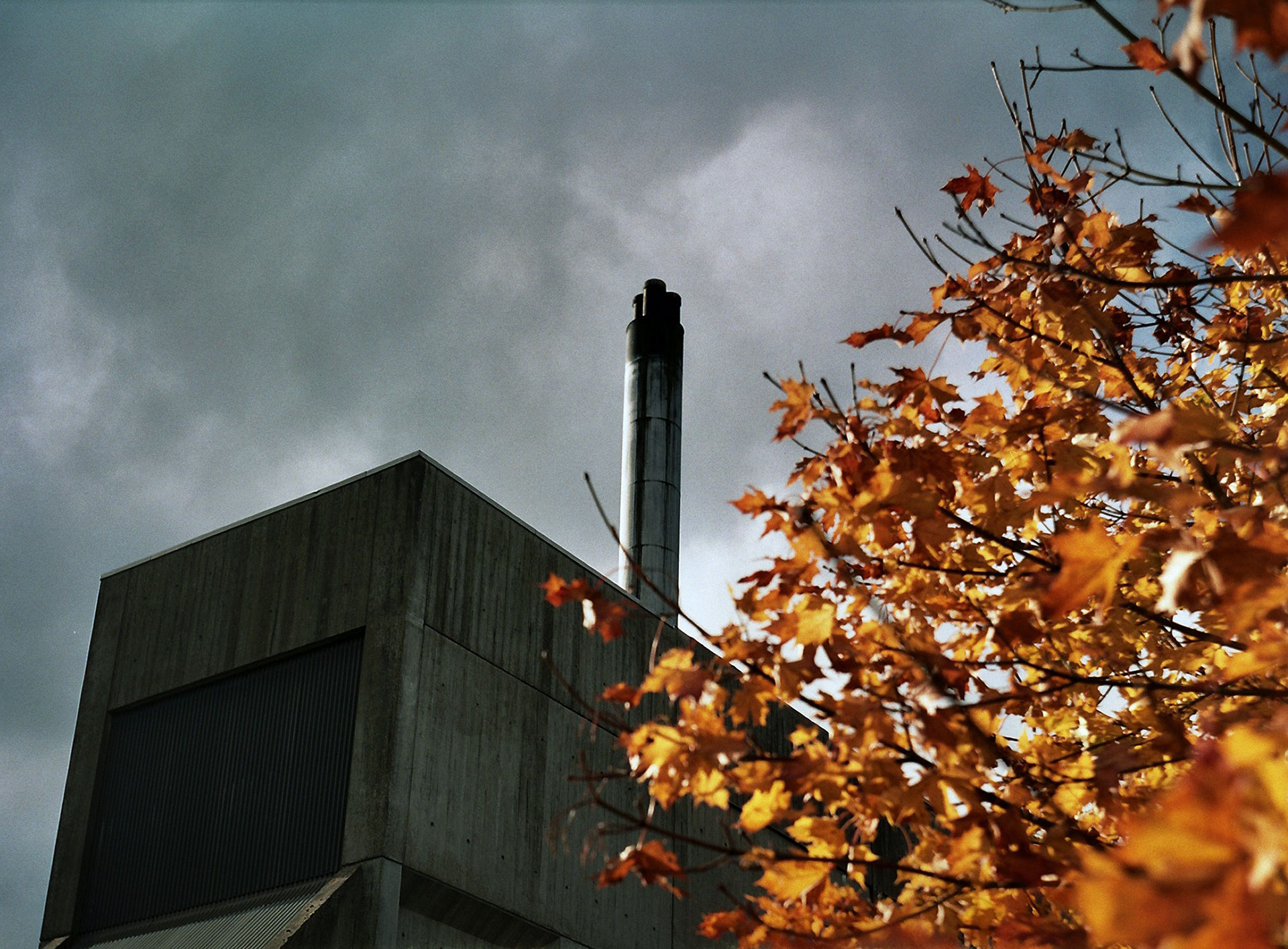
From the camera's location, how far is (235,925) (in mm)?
11203

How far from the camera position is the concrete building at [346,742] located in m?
11.2

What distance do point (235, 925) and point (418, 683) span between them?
2594 millimetres

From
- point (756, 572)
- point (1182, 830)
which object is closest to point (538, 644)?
point (756, 572)

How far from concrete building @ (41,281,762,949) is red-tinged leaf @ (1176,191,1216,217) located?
8.66 metres

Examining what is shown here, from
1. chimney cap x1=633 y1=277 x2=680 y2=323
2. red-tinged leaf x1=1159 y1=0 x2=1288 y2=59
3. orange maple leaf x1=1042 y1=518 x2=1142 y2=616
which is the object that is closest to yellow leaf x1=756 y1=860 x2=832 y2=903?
orange maple leaf x1=1042 y1=518 x2=1142 y2=616

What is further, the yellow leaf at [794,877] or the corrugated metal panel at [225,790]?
the corrugated metal panel at [225,790]

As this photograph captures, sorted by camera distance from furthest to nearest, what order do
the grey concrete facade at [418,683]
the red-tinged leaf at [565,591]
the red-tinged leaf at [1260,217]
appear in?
the grey concrete facade at [418,683]
the red-tinged leaf at [565,591]
the red-tinged leaf at [1260,217]

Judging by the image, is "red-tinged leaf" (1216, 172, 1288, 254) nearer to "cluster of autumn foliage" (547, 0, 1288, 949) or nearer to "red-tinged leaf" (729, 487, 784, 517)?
"cluster of autumn foliage" (547, 0, 1288, 949)

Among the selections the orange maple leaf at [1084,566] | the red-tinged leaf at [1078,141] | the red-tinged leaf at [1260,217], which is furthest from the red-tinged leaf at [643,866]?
the red-tinged leaf at [1078,141]

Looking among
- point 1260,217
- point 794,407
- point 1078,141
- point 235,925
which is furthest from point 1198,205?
point 235,925

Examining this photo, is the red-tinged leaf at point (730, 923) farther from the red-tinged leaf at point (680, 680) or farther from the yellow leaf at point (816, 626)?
the yellow leaf at point (816, 626)

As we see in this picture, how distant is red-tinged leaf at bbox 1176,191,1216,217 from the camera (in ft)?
12.2

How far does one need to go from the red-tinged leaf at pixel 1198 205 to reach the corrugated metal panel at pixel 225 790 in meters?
9.33

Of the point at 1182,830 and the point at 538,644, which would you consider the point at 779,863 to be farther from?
the point at 538,644
